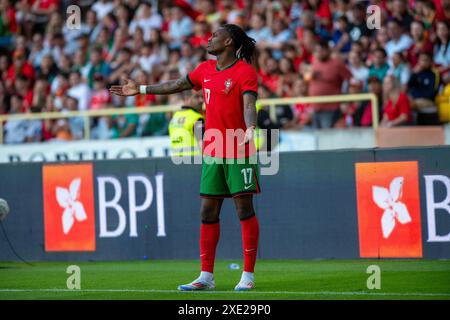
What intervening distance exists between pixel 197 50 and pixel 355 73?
312 centimetres

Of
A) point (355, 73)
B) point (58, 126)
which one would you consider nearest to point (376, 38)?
point (355, 73)

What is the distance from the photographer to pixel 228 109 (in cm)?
873

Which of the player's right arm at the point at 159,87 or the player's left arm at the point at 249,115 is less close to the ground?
the player's right arm at the point at 159,87

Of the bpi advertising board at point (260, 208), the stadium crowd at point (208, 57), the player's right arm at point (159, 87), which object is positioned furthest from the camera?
the stadium crowd at point (208, 57)

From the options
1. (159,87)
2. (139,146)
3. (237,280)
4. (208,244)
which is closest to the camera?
(208,244)

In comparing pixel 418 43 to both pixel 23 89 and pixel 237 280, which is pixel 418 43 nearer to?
pixel 237 280

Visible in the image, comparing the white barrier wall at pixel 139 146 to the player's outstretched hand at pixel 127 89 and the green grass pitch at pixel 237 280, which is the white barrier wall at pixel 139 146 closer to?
the green grass pitch at pixel 237 280

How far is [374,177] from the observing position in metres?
11.7

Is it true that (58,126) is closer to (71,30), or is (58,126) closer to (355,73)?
(71,30)

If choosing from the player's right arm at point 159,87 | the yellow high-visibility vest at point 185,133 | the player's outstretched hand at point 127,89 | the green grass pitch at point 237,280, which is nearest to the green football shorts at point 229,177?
the player's right arm at point 159,87

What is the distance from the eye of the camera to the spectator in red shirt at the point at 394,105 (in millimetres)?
14461

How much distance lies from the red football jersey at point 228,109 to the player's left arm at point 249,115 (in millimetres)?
66

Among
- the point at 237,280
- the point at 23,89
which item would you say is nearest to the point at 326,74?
the point at 23,89

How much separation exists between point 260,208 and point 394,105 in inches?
129
